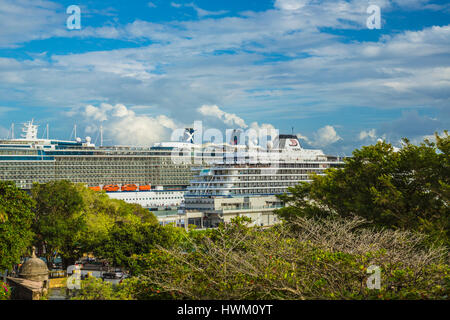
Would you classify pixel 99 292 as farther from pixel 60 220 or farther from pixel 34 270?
pixel 60 220

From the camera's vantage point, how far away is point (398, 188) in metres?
26.2

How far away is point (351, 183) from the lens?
94.9 ft

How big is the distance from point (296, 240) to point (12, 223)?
46.3ft

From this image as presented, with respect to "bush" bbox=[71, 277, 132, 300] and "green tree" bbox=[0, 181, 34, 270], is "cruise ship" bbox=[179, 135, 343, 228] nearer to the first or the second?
"green tree" bbox=[0, 181, 34, 270]

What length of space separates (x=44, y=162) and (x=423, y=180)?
76755 millimetres

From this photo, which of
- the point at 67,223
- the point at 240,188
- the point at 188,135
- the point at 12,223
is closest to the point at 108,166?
the point at 188,135

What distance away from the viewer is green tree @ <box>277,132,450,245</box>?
77.9 ft

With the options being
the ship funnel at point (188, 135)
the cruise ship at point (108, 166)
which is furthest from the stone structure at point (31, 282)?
the ship funnel at point (188, 135)

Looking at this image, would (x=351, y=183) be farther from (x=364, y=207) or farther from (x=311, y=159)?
(x=311, y=159)

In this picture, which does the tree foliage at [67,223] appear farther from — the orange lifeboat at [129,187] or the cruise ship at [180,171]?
the orange lifeboat at [129,187]

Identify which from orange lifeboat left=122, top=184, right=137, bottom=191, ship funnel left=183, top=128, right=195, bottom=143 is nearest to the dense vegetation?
orange lifeboat left=122, top=184, right=137, bottom=191

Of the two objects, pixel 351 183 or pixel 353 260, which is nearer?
pixel 353 260
